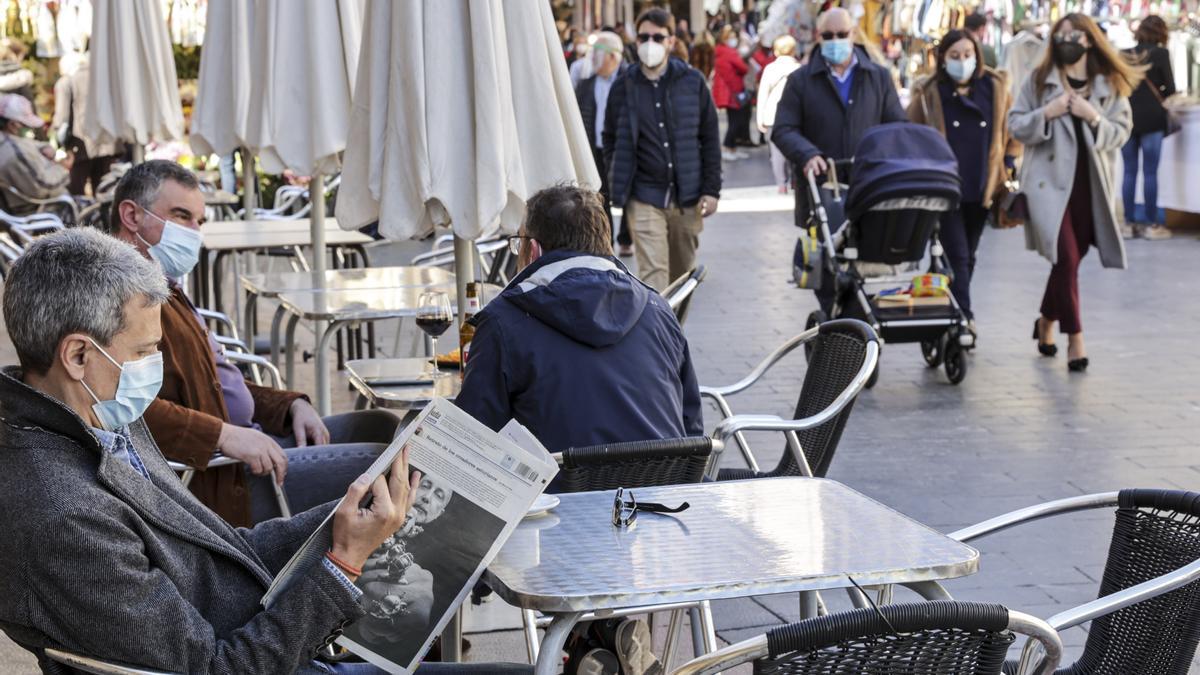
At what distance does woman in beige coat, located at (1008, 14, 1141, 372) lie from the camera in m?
9.02

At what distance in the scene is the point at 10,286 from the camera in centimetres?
255

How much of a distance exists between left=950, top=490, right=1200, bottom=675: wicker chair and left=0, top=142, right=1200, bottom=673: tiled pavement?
1.64 meters

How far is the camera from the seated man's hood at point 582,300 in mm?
3672

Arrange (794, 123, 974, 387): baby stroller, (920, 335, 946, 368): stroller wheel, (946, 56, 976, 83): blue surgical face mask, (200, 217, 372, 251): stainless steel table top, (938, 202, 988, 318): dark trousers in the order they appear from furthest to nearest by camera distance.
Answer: (946, 56, 976, 83): blue surgical face mask, (938, 202, 988, 318): dark trousers, (920, 335, 946, 368): stroller wheel, (794, 123, 974, 387): baby stroller, (200, 217, 372, 251): stainless steel table top

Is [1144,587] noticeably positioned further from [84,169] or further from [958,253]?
[84,169]

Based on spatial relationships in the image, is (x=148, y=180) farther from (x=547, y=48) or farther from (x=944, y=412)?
(x=944, y=412)

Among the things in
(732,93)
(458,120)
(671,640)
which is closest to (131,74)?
(458,120)

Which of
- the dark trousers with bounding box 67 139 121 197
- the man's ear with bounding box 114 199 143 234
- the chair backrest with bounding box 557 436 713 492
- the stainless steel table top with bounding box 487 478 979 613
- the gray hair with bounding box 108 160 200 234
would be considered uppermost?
the gray hair with bounding box 108 160 200 234

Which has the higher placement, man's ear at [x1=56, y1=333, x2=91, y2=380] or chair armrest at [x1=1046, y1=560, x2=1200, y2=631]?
man's ear at [x1=56, y1=333, x2=91, y2=380]

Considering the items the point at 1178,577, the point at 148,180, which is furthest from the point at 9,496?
the point at 148,180

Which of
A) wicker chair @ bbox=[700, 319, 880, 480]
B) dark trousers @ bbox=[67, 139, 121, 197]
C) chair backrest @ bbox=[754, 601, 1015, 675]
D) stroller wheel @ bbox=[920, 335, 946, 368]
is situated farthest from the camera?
dark trousers @ bbox=[67, 139, 121, 197]

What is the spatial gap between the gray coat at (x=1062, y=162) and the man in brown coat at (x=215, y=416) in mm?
5442

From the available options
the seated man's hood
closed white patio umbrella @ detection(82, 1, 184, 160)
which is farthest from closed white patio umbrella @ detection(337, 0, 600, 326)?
closed white patio umbrella @ detection(82, 1, 184, 160)

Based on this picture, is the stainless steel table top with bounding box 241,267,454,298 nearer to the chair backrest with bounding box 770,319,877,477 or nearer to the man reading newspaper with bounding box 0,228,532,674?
the chair backrest with bounding box 770,319,877,477
